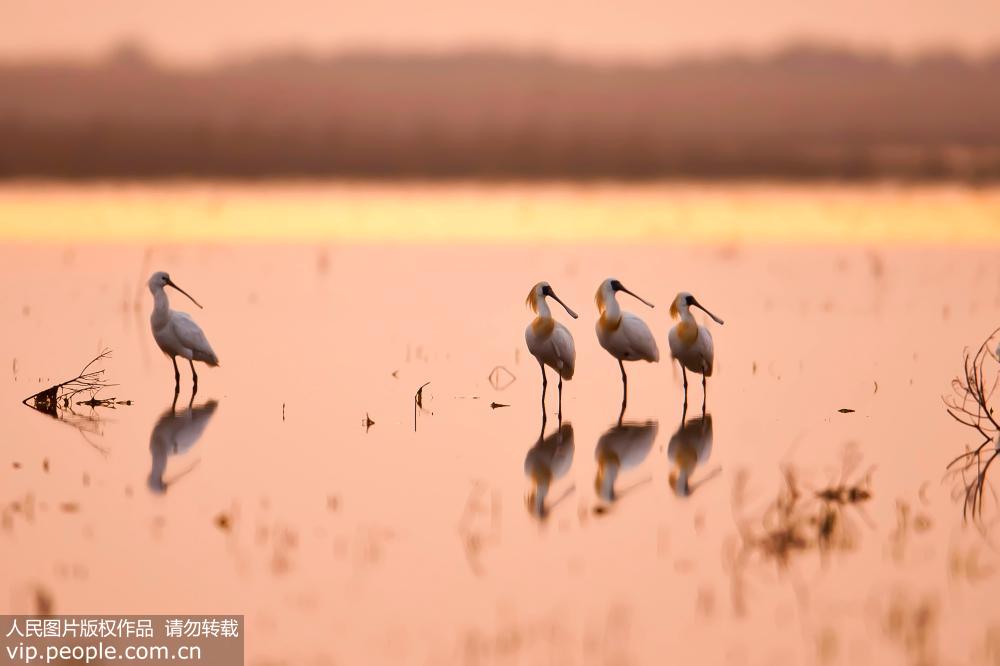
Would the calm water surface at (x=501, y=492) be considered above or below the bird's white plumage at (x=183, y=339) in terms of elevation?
below

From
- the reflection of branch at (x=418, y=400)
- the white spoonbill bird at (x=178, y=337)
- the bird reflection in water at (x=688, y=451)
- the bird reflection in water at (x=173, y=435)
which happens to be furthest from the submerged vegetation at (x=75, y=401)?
the bird reflection in water at (x=688, y=451)

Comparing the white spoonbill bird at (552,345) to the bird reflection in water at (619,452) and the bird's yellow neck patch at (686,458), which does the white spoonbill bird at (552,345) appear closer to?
the bird reflection in water at (619,452)

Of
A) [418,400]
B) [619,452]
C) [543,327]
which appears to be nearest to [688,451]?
[619,452]

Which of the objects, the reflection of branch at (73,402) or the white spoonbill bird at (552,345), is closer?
the reflection of branch at (73,402)

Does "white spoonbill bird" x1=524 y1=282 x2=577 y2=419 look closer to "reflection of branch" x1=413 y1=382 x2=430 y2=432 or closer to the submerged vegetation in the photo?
"reflection of branch" x1=413 y1=382 x2=430 y2=432

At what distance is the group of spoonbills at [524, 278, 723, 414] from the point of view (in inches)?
489

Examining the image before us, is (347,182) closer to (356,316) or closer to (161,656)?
(356,316)

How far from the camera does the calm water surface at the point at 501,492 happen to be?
24.2 ft

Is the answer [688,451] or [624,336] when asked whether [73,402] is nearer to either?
[624,336]

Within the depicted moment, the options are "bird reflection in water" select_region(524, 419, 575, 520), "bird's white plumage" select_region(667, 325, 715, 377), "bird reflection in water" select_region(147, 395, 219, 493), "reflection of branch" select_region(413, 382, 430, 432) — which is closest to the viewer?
"bird reflection in water" select_region(524, 419, 575, 520)

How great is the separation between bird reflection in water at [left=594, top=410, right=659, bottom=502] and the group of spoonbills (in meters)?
0.76

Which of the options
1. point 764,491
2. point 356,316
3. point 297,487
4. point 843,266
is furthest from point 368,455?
point 843,266


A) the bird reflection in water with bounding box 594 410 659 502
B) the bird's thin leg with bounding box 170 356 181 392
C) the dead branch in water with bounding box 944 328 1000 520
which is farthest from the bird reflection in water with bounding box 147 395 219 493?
the dead branch in water with bounding box 944 328 1000 520

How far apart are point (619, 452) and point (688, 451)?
1.51 ft
